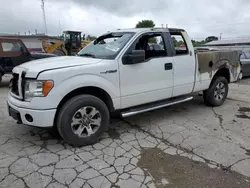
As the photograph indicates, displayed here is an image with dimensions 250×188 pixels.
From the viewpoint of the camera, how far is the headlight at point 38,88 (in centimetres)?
305

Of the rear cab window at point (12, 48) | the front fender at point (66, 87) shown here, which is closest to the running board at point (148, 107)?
the front fender at point (66, 87)

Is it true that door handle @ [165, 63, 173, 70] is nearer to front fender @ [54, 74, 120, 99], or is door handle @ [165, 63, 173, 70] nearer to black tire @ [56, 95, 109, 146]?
front fender @ [54, 74, 120, 99]

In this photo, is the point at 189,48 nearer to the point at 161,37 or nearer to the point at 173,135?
the point at 161,37

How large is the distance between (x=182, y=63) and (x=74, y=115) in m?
2.54

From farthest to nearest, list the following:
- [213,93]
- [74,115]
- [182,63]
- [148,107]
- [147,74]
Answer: [213,93]
[182,63]
[148,107]
[147,74]
[74,115]

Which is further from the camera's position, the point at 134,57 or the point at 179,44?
the point at 179,44

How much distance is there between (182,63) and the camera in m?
4.59

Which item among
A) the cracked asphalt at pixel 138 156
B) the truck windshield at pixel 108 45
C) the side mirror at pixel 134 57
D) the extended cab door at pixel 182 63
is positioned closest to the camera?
the cracked asphalt at pixel 138 156

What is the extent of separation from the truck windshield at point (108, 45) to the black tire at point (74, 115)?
0.83 metres

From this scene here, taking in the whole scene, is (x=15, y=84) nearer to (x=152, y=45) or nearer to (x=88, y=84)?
(x=88, y=84)

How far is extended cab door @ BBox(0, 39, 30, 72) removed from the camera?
8.38 meters

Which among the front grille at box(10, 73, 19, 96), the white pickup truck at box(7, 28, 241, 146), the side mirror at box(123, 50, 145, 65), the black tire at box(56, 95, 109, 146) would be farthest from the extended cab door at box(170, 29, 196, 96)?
the front grille at box(10, 73, 19, 96)

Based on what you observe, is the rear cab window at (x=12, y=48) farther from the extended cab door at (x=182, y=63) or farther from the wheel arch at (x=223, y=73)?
the wheel arch at (x=223, y=73)

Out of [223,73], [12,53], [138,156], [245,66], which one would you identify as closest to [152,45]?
[223,73]
